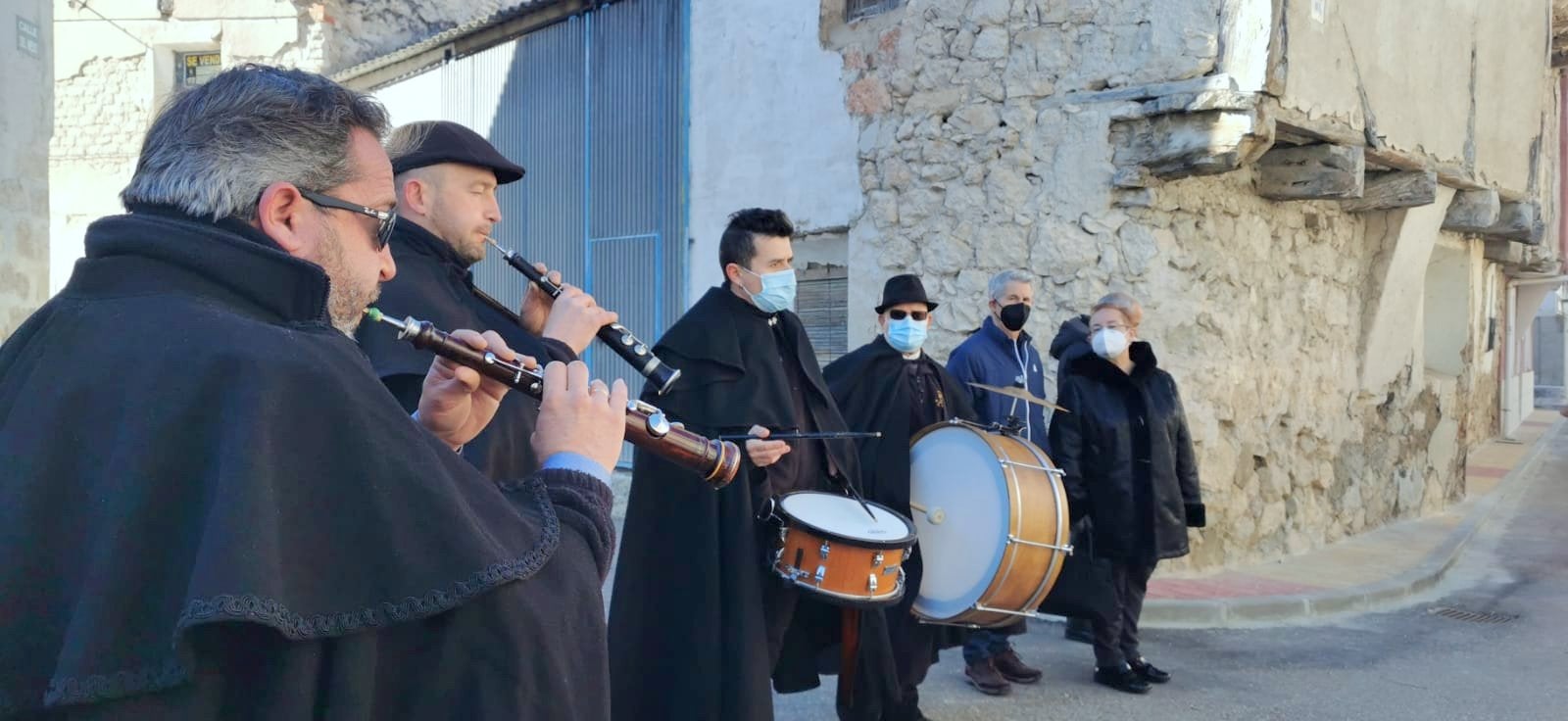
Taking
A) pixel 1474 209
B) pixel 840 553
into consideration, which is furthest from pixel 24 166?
pixel 1474 209

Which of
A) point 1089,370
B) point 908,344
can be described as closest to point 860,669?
point 908,344

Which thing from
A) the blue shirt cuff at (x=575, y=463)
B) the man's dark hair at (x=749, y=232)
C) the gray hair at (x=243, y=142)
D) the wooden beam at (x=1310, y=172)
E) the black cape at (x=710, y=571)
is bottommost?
the black cape at (x=710, y=571)

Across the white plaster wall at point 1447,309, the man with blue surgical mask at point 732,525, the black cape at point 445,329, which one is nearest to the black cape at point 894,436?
the man with blue surgical mask at point 732,525

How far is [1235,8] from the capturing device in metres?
6.68

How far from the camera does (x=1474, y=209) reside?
1009cm

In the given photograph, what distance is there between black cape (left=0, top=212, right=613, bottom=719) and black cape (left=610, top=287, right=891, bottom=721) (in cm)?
236

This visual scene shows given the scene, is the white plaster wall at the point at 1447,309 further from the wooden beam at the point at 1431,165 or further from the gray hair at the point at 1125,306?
the gray hair at the point at 1125,306

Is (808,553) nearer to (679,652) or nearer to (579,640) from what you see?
(679,652)

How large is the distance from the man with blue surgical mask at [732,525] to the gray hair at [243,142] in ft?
7.52

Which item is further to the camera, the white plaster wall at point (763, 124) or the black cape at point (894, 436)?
the white plaster wall at point (763, 124)

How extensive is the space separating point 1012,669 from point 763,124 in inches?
205

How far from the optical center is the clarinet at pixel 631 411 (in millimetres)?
1813

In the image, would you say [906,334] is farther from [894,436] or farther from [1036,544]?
[1036,544]

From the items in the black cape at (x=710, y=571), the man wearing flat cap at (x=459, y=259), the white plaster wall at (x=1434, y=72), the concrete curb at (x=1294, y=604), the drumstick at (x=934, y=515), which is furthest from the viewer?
the white plaster wall at (x=1434, y=72)
